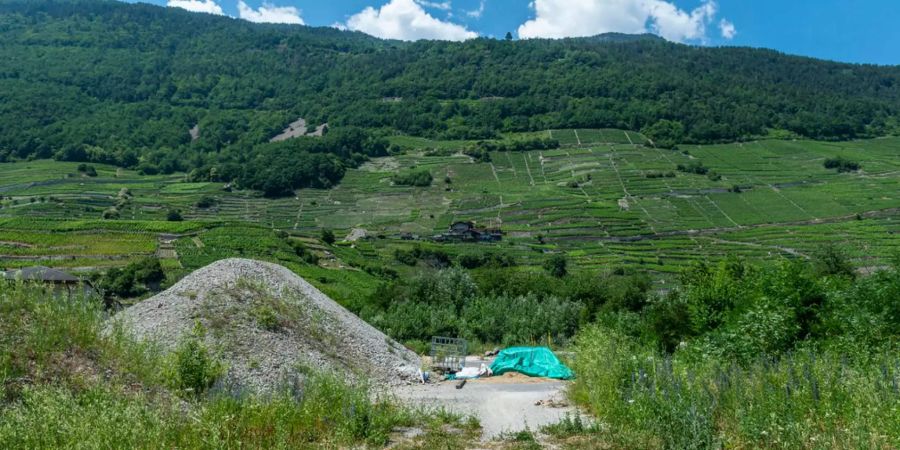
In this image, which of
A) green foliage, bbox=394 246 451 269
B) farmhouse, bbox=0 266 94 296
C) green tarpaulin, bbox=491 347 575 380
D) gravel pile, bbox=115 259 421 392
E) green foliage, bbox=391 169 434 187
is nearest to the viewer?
farmhouse, bbox=0 266 94 296

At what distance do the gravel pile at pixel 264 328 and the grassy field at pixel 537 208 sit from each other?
104 ft

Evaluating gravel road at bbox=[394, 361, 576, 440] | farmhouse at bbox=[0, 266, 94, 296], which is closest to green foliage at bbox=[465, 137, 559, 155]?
farmhouse at bbox=[0, 266, 94, 296]

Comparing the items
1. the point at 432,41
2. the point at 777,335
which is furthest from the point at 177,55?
the point at 777,335

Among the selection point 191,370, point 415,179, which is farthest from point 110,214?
point 191,370

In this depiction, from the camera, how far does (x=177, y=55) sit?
174 m

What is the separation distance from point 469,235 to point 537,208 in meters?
13.9

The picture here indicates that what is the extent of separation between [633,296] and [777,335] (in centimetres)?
1653

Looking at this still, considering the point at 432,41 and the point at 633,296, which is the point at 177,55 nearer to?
the point at 432,41

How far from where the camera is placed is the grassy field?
58.2 m

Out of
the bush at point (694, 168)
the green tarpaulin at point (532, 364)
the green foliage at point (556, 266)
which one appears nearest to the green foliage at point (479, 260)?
the green foliage at point (556, 266)

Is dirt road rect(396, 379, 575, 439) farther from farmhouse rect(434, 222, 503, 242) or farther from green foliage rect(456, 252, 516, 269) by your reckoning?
farmhouse rect(434, 222, 503, 242)

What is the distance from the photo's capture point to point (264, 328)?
15.1 meters

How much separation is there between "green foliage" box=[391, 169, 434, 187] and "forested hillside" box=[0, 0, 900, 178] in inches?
1111

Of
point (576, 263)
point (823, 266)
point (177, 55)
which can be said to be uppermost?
point (177, 55)
